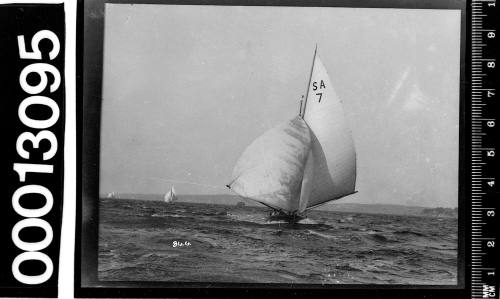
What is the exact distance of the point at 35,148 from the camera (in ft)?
9.96

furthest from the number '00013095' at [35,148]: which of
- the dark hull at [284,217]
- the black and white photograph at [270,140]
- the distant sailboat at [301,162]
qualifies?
the dark hull at [284,217]

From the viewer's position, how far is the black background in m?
3.02

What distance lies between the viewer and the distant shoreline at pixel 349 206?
121 inches

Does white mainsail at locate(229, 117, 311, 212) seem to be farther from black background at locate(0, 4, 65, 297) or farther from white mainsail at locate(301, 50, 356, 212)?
black background at locate(0, 4, 65, 297)

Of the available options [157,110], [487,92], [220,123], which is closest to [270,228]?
[220,123]

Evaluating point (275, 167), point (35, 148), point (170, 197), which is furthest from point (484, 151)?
point (35, 148)

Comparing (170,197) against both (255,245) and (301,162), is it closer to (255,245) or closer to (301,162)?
(255,245)

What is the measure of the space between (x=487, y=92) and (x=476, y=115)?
14 cm

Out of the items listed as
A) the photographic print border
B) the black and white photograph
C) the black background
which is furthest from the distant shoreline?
the black background

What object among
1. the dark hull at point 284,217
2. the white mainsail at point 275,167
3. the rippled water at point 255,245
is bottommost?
the rippled water at point 255,245

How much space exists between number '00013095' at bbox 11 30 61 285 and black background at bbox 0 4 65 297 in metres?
0.02

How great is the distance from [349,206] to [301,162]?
0.37 metres

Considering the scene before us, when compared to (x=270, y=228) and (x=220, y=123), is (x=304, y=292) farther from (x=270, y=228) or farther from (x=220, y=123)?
(x=220, y=123)

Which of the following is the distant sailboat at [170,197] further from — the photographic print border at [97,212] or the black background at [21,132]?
the black background at [21,132]
